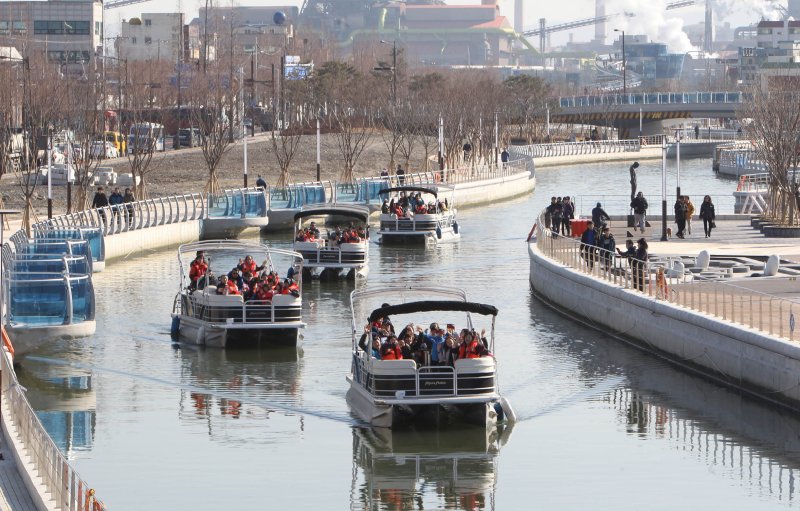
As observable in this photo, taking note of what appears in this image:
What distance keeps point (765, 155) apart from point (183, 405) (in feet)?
128

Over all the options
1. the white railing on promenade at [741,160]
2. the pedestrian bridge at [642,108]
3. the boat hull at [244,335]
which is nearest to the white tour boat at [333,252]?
the boat hull at [244,335]

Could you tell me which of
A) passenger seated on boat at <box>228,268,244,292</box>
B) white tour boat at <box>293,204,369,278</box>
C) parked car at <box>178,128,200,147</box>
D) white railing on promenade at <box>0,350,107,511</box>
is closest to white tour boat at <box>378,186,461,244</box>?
white tour boat at <box>293,204,369,278</box>

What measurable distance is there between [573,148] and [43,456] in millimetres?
116791

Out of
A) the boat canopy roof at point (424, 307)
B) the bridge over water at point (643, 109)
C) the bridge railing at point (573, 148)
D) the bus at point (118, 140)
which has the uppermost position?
the bridge over water at point (643, 109)

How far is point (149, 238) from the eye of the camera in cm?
6259

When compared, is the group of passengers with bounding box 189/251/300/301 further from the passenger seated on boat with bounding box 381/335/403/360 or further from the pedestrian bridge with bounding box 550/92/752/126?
the pedestrian bridge with bounding box 550/92/752/126

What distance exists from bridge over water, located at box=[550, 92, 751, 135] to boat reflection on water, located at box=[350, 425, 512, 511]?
126 meters

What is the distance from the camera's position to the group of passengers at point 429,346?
31.3 m

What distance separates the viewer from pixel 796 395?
3234cm

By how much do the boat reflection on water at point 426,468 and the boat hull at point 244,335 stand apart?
8542 mm

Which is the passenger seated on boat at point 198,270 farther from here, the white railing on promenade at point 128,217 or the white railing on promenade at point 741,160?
the white railing on promenade at point 741,160

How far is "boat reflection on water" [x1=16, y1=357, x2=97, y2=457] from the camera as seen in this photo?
104 ft

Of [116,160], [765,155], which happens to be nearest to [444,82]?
[116,160]

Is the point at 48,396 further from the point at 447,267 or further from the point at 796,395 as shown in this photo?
the point at 447,267
